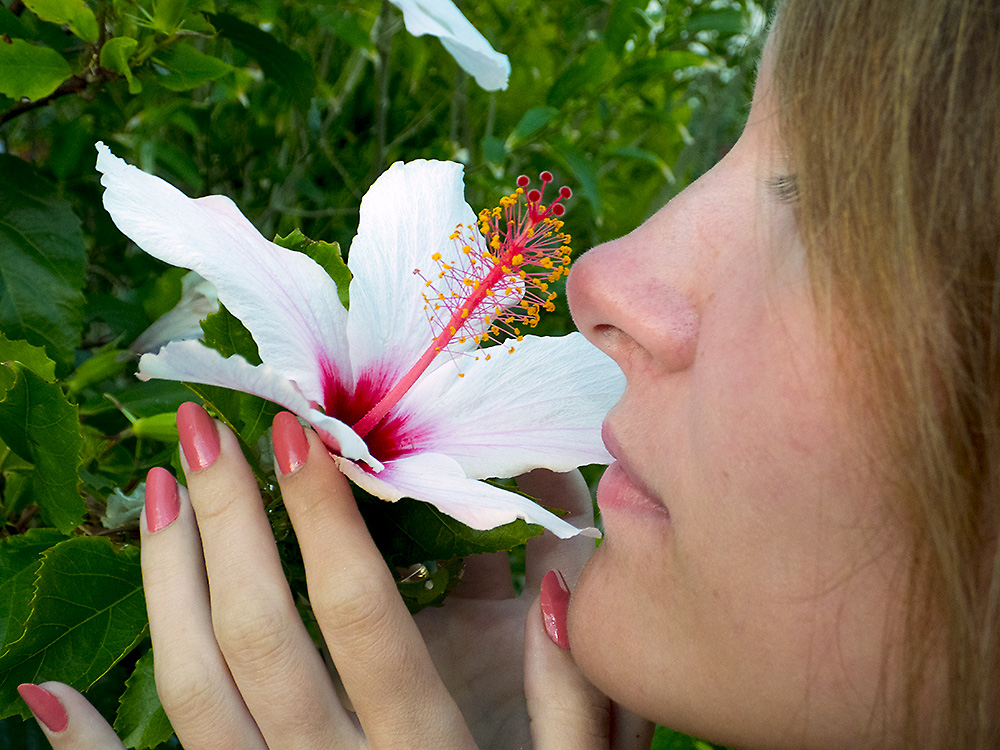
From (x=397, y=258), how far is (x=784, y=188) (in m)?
0.36

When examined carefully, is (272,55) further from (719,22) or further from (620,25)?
(719,22)

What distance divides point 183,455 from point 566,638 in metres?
0.43

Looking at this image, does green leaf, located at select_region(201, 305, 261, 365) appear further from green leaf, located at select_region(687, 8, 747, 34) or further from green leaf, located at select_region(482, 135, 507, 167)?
green leaf, located at select_region(687, 8, 747, 34)

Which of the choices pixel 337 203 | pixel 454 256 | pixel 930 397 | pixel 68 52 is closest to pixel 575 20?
pixel 337 203

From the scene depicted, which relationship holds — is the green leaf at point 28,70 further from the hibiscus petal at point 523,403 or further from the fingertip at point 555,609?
the fingertip at point 555,609

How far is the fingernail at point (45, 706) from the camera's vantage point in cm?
77

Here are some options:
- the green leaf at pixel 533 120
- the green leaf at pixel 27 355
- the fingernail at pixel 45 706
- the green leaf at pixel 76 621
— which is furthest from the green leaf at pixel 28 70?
the green leaf at pixel 533 120

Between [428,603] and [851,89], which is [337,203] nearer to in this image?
[428,603]

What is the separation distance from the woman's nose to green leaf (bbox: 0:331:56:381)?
20.5 inches

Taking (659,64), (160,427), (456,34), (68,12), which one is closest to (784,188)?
(456,34)

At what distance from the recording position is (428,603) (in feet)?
2.98

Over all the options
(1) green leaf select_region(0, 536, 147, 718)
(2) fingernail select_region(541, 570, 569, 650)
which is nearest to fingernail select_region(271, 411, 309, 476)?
(1) green leaf select_region(0, 536, 147, 718)

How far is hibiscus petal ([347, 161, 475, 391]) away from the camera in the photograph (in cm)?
83

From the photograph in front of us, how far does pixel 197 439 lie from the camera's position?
758mm
